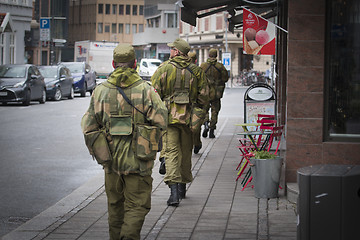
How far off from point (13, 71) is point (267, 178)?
70.3ft

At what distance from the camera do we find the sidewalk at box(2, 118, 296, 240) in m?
7.08

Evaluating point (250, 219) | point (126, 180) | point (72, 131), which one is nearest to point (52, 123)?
point (72, 131)

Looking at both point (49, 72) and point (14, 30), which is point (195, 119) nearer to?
point (49, 72)

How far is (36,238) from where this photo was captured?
700 cm

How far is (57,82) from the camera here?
33.4 meters

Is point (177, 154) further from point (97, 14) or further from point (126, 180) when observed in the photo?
point (97, 14)

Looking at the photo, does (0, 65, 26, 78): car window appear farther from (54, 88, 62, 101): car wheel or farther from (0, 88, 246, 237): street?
(0, 88, 246, 237): street

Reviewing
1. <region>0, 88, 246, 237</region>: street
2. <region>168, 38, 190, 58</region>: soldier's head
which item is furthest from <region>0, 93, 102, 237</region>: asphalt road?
<region>168, 38, 190, 58</region>: soldier's head

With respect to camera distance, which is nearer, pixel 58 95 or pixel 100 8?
pixel 58 95

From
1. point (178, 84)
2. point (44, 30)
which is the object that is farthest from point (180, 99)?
point (44, 30)

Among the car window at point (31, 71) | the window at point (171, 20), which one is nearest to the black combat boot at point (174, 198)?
the car window at point (31, 71)

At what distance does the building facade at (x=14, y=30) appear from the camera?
52.2 m

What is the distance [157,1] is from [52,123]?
263 feet

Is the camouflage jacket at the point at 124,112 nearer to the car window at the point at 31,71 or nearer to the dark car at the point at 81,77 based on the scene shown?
the car window at the point at 31,71
